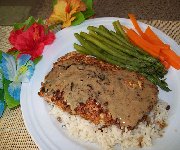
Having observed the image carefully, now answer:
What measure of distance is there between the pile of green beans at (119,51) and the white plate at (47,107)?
0.35 feet

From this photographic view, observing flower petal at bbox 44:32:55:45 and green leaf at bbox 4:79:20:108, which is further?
flower petal at bbox 44:32:55:45

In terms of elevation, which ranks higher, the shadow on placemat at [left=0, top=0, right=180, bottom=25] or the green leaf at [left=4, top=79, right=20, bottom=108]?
the shadow on placemat at [left=0, top=0, right=180, bottom=25]

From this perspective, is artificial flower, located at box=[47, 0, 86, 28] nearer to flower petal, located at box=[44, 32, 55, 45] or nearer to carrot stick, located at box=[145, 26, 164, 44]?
flower petal, located at box=[44, 32, 55, 45]

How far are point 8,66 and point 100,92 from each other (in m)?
0.93

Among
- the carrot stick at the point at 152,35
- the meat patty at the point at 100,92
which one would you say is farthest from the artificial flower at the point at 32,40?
the carrot stick at the point at 152,35

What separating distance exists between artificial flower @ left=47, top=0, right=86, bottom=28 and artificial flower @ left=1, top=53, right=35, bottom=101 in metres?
0.59

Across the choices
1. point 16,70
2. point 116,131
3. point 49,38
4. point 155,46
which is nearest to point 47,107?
point 16,70

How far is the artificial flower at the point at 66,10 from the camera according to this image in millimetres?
3246

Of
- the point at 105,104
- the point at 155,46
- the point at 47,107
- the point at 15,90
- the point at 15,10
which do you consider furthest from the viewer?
the point at 15,10

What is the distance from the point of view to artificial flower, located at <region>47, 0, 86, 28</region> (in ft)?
10.6

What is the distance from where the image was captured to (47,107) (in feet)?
9.02

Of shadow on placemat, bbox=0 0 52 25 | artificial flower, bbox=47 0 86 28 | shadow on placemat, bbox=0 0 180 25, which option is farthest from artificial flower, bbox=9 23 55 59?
A: shadow on placemat, bbox=0 0 52 25

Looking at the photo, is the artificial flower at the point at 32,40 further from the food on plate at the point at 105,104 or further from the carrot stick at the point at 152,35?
the carrot stick at the point at 152,35

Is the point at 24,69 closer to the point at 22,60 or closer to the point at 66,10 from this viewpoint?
the point at 22,60
